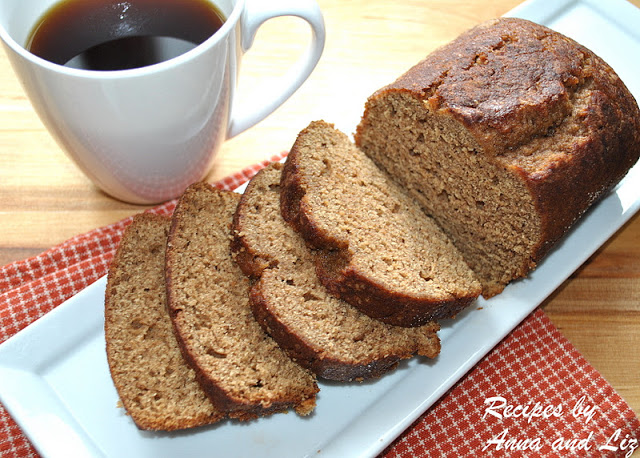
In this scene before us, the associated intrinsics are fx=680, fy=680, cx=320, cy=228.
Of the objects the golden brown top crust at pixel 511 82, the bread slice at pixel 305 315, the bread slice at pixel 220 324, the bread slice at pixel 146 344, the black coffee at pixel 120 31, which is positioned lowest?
the bread slice at pixel 146 344

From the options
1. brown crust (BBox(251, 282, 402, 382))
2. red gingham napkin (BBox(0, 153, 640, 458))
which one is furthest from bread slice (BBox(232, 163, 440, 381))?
red gingham napkin (BBox(0, 153, 640, 458))

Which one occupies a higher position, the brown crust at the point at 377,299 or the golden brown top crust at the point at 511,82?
the golden brown top crust at the point at 511,82

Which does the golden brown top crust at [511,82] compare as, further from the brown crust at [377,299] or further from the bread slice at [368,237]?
the brown crust at [377,299]

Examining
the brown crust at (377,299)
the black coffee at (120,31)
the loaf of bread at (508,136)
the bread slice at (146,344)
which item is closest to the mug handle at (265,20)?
the black coffee at (120,31)

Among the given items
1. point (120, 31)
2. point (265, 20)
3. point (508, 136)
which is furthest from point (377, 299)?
point (120, 31)

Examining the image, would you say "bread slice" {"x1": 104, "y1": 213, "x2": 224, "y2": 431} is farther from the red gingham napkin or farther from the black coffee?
the black coffee

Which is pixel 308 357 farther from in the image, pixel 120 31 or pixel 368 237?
pixel 120 31

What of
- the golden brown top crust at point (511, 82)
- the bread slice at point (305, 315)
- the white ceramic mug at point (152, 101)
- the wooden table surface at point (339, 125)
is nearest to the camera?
the white ceramic mug at point (152, 101)

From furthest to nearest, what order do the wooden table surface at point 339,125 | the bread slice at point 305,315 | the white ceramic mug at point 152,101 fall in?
1. the wooden table surface at point 339,125
2. the bread slice at point 305,315
3. the white ceramic mug at point 152,101

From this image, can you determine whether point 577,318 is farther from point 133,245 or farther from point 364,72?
point 133,245

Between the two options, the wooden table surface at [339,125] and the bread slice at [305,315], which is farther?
the wooden table surface at [339,125]
